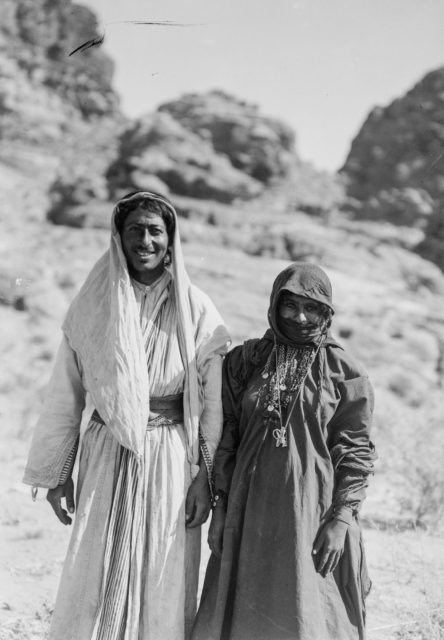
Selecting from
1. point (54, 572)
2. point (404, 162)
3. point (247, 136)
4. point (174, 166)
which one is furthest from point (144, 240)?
point (404, 162)

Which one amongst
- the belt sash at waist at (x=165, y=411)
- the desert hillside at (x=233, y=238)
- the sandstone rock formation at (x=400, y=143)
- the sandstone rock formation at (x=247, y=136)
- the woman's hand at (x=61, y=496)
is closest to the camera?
the belt sash at waist at (x=165, y=411)

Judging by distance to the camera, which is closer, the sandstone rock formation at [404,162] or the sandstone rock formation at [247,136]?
the sandstone rock formation at [247,136]

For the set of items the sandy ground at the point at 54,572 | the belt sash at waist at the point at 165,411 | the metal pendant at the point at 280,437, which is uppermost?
the belt sash at waist at the point at 165,411

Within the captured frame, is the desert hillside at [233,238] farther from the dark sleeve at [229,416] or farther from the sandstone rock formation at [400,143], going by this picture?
the dark sleeve at [229,416]

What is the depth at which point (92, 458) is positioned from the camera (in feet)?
7.89

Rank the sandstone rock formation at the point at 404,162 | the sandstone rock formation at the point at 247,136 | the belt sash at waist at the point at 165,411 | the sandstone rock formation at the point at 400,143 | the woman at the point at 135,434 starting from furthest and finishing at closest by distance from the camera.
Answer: the sandstone rock formation at the point at 400,143 < the sandstone rock formation at the point at 404,162 < the sandstone rock formation at the point at 247,136 < the belt sash at waist at the point at 165,411 < the woman at the point at 135,434

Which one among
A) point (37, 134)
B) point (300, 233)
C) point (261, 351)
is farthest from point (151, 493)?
point (37, 134)

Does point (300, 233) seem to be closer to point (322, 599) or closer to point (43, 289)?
point (43, 289)

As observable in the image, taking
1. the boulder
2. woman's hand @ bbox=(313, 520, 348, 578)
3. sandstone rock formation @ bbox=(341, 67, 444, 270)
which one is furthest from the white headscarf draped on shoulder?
sandstone rock formation @ bbox=(341, 67, 444, 270)

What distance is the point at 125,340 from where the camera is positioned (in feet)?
7.63

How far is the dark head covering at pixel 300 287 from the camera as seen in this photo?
2.29 meters

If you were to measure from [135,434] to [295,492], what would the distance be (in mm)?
598

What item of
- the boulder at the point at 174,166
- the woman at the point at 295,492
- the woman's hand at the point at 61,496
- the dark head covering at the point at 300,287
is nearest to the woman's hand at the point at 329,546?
the woman at the point at 295,492

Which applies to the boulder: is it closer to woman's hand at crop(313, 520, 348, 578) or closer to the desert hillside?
the desert hillside
